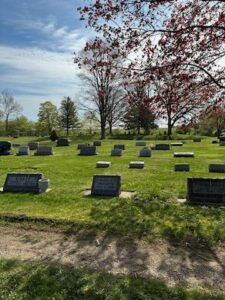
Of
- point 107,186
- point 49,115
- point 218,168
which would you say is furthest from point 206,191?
point 49,115

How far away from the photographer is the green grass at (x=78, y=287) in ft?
16.1

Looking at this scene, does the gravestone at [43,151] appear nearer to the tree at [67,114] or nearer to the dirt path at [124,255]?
the dirt path at [124,255]

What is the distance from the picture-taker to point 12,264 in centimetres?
605

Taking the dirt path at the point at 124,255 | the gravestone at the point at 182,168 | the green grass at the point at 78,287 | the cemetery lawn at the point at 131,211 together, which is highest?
the gravestone at the point at 182,168

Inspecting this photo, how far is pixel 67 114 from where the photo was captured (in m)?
82.8

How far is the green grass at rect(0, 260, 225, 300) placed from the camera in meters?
4.92

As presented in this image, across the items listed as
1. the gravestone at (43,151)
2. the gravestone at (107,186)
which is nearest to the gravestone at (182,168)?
the gravestone at (107,186)

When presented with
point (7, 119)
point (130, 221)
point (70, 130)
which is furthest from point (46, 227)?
point (7, 119)

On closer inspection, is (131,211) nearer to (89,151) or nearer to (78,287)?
(78,287)

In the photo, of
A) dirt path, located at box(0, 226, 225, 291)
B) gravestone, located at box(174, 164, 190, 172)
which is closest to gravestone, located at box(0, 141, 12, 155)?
gravestone, located at box(174, 164, 190, 172)

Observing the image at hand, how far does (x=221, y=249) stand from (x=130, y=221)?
7.71 feet

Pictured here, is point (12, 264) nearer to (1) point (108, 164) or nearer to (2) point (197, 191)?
(2) point (197, 191)

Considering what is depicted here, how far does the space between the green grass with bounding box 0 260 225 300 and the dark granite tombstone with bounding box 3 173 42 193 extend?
19.8ft

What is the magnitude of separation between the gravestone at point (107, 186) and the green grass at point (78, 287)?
524 centimetres
